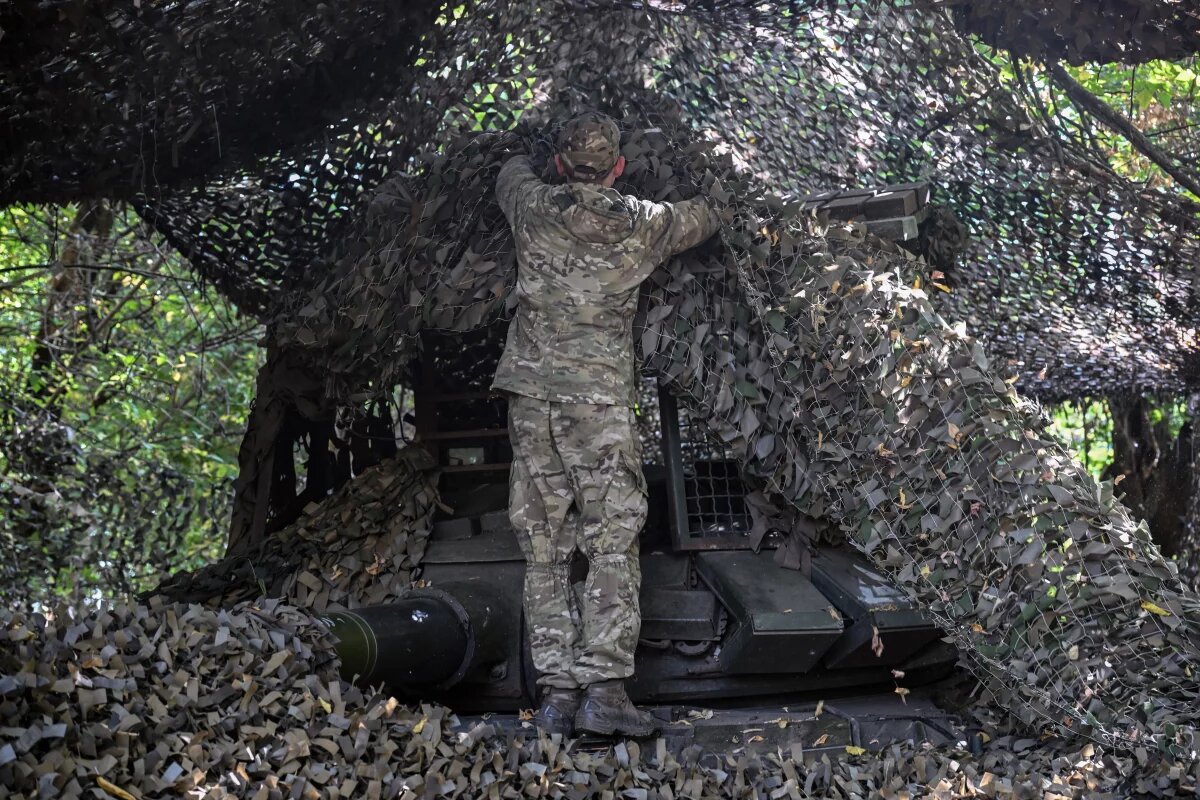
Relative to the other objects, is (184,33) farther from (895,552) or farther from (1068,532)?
(1068,532)

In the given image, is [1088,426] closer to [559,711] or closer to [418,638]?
[559,711]

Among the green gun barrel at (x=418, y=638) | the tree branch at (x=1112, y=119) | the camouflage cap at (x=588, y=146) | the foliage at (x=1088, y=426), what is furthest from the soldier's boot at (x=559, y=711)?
the tree branch at (x=1112, y=119)

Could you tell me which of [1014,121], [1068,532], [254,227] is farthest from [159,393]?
[1068,532]

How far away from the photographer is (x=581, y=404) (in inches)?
199

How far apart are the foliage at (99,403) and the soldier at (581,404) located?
9.97ft

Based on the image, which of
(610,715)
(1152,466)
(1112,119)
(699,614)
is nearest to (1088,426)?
(1152,466)

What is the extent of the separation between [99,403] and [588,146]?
6.83 meters

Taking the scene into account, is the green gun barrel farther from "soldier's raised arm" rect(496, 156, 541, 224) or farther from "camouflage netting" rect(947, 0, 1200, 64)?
"camouflage netting" rect(947, 0, 1200, 64)

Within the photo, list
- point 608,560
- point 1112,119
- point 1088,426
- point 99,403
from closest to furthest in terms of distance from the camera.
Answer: point 608,560, point 1112,119, point 99,403, point 1088,426

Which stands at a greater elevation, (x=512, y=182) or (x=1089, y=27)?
(x=1089, y=27)

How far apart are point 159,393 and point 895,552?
29.4ft

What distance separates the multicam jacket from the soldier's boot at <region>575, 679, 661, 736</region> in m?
1.14

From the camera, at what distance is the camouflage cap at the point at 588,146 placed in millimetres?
5250

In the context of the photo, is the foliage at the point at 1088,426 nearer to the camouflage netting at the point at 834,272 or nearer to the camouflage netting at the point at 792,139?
the camouflage netting at the point at 792,139
